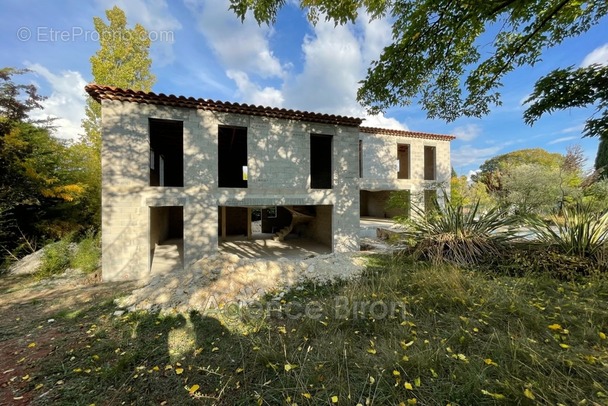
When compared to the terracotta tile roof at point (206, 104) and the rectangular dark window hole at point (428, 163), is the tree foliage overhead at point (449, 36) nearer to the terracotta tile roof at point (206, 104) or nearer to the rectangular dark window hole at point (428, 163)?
the terracotta tile roof at point (206, 104)

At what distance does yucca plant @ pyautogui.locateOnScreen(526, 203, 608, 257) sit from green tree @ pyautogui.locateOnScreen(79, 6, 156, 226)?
45.8 ft

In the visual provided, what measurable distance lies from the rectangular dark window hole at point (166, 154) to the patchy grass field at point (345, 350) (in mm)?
6567

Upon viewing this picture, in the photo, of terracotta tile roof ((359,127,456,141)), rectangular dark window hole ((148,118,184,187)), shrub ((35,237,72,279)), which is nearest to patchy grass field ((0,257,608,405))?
shrub ((35,237,72,279))

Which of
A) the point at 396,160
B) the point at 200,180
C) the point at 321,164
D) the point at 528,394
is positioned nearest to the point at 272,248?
the point at 200,180

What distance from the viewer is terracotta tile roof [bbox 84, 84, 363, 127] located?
5.73 m

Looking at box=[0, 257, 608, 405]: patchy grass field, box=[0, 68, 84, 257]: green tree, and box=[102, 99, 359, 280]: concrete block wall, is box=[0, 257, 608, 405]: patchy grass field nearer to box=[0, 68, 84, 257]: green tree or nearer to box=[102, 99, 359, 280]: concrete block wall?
box=[102, 99, 359, 280]: concrete block wall

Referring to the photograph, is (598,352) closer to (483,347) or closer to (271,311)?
(483,347)

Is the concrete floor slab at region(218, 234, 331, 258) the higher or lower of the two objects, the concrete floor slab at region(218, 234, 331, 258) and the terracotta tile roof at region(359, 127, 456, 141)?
the lower

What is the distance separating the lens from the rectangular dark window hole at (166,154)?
859cm

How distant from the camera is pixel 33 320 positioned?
3559 millimetres

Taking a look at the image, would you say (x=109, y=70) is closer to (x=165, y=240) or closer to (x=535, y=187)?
(x=165, y=240)

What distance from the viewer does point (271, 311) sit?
3.37 metres

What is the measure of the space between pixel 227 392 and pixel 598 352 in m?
3.16

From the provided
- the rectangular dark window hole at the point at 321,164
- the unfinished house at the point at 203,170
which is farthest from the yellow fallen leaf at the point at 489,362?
the rectangular dark window hole at the point at 321,164
